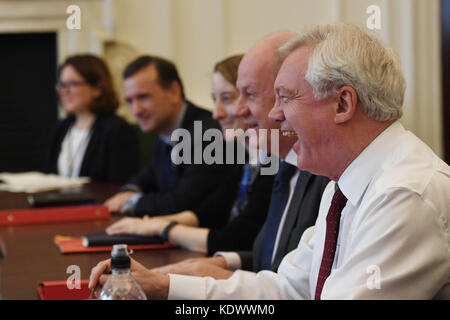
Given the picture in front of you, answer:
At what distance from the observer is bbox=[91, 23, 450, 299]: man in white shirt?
1202mm

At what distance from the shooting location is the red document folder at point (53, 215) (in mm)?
2854

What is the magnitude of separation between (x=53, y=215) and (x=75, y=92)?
1.91 meters

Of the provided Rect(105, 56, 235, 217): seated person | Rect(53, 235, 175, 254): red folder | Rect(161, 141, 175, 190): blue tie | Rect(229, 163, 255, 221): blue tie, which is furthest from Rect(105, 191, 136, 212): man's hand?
Rect(53, 235, 175, 254): red folder

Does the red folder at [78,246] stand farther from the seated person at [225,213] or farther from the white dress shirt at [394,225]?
the white dress shirt at [394,225]

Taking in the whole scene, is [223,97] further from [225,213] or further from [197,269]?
[197,269]

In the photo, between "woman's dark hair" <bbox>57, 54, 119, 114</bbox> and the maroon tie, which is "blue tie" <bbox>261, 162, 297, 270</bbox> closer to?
the maroon tie

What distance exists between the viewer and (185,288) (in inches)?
67.0

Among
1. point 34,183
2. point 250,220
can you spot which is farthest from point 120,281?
point 34,183

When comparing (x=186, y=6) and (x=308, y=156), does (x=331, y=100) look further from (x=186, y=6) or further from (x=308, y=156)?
(x=186, y=6)

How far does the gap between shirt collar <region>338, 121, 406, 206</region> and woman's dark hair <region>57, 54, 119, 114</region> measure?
348cm

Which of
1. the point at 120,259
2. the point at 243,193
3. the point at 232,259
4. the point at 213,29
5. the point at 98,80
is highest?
the point at 213,29

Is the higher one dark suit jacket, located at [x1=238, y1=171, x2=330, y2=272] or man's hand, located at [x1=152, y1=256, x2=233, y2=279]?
dark suit jacket, located at [x1=238, y1=171, x2=330, y2=272]

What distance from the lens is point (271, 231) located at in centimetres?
208
